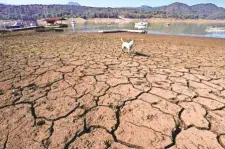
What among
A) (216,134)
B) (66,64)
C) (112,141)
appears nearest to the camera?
(112,141)

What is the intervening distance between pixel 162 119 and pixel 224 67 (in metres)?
3.44

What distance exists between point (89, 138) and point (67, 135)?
0.78 feet

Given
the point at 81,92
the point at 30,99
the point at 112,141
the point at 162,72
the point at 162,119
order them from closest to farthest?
the point at 112,141, the point at 162,119, the point at 30,99, the point at 81,92, the point at 162,72

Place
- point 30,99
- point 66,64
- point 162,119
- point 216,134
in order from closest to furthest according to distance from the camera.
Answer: point 216,134 < point 162,119 < point 30,99 < point 66,64

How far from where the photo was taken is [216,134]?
6.43 feet

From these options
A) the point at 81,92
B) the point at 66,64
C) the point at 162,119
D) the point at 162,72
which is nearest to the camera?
the point at 162,119

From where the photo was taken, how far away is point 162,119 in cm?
218

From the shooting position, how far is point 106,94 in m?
2.78

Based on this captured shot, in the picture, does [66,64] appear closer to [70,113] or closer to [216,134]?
[70,113]

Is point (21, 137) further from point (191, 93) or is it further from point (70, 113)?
point (191, 93)

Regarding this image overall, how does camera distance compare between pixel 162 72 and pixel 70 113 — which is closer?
pixel 70 113

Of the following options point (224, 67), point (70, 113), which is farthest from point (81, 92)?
point (224, 67)

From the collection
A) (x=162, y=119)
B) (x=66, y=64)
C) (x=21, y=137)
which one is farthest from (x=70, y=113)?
(x=66, y=64)

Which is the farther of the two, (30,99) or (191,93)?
(191,93)
